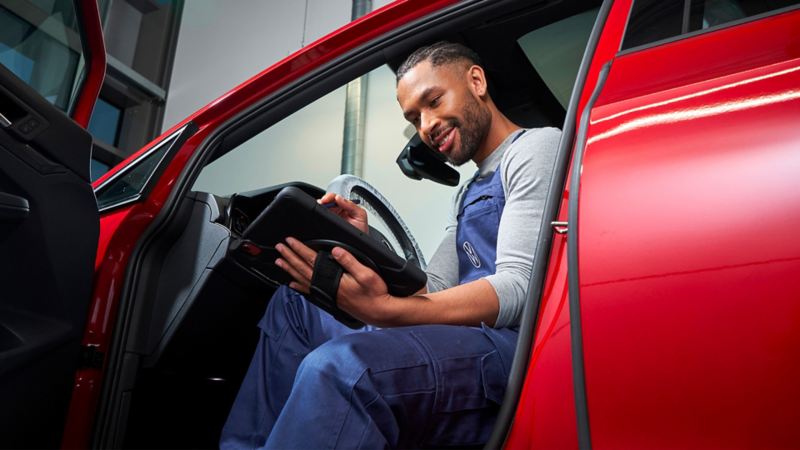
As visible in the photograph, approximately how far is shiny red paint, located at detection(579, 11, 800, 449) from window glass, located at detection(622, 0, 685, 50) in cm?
16

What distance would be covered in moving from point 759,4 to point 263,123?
3.63 feet

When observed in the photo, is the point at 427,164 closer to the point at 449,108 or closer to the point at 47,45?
the point at 449,108

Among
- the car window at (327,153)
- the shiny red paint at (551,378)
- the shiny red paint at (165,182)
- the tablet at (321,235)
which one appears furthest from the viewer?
the car window at (327,153)

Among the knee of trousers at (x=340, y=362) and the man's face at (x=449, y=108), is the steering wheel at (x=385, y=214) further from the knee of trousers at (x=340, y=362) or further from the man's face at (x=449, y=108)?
the knee of trousers at (x=340, y=362)

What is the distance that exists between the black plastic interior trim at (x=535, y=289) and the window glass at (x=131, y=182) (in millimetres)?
996

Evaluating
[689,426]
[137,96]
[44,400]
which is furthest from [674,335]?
[137,96]

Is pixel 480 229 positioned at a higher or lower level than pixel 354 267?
higher

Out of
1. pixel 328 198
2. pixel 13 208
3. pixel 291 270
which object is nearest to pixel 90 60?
pixel 13 208

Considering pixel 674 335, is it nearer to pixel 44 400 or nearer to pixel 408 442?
pixel 408 442

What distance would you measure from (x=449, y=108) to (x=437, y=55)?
145 mm

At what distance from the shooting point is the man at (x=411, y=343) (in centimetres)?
86

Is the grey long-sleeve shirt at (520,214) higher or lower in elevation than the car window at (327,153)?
lower

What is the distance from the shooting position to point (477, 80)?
1.62 m

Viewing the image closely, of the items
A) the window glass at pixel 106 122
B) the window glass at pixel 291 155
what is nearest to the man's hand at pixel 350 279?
the window glass at pixel 291 155
